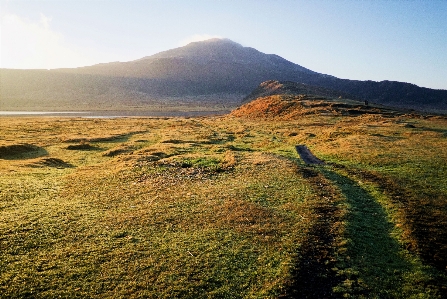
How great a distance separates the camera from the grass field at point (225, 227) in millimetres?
11648

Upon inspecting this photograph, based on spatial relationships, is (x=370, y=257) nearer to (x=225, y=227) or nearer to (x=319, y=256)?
(x=319, y=256)

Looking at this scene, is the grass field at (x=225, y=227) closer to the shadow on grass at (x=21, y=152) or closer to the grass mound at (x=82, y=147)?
the shadow on grass at (x=21, y=152)

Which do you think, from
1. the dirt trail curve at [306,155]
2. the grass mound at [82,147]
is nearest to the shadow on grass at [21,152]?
the grass mound at [82,147]

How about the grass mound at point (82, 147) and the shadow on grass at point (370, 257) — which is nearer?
the shadow on grass at point (370, 257)

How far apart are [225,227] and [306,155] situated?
19947 mm

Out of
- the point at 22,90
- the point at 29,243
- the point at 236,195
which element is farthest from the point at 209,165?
the point at 22,90

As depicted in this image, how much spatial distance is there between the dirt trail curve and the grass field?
115 centimetres

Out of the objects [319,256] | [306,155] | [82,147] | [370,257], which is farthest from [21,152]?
[370,257]

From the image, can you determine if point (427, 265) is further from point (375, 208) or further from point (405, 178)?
point (405, 178)

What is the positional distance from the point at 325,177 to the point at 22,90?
202 metres

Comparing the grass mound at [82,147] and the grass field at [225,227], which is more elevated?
the grass mound at [82,147]

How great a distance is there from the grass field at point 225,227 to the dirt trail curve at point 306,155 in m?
1.15

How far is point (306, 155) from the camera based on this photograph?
33844 mm

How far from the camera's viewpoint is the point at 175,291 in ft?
36.5
